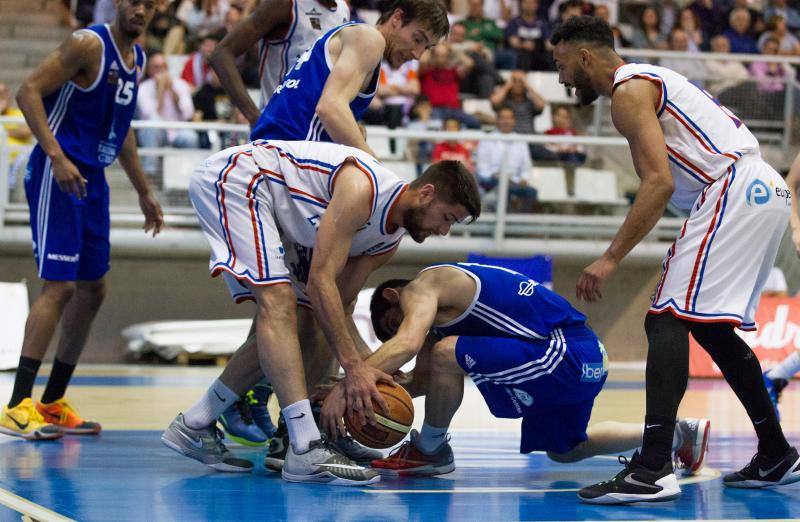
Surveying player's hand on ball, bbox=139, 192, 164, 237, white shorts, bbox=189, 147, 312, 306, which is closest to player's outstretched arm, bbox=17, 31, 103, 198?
player's hand on ball, bbox=139, 192, 164, 237

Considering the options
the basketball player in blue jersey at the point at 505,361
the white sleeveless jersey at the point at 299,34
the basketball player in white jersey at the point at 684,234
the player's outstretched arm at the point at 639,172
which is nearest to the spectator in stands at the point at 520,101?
the white sleeveless jersey at the point at 299,34

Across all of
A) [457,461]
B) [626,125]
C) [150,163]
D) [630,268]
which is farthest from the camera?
[630,268]

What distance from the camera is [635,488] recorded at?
3910mm

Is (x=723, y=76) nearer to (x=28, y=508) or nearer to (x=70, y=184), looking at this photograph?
(x=70, y=184)

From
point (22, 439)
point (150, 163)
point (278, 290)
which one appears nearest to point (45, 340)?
point (22, 439)

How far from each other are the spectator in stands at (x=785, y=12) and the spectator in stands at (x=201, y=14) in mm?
7153

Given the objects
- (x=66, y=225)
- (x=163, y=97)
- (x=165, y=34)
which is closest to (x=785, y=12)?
(x=165, y=34)

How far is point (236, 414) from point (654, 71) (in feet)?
8.10

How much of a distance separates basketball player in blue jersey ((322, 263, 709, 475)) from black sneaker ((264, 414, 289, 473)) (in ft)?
1.22

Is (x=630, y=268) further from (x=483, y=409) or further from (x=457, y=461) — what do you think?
(x=457, y=461)

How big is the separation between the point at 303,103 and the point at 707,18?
11058 mm

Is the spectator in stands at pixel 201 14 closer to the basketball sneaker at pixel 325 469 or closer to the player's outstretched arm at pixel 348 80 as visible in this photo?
the player's outstretched arm at pixel 348 80

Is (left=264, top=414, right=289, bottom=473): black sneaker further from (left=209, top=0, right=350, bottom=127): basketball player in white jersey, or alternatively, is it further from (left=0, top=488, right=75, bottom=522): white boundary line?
(left=209, top=0, right=350, bottom=127): basketball player in white jersey

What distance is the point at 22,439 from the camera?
17.8ft
